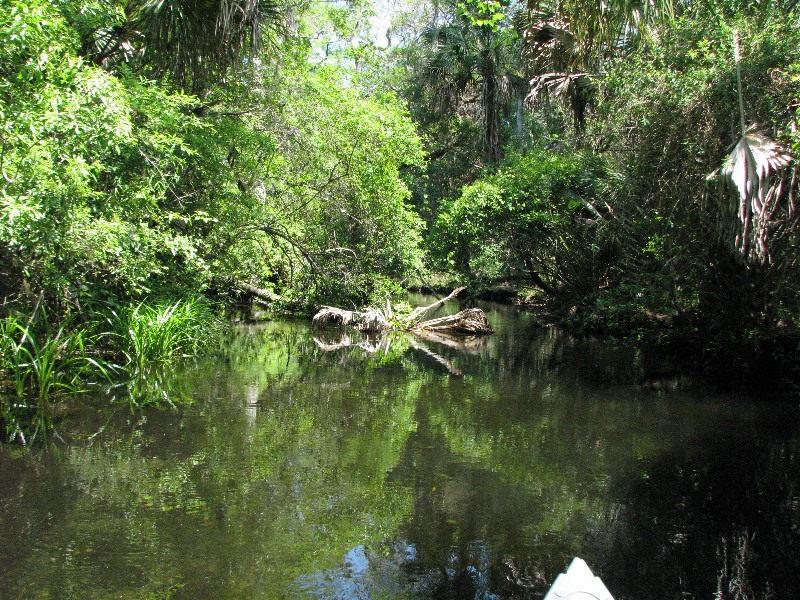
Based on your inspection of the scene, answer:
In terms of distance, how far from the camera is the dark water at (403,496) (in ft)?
11.8

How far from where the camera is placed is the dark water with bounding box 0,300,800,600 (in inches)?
142

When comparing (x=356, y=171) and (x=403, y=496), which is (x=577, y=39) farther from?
(x=356, y=171)

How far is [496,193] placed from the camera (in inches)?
672

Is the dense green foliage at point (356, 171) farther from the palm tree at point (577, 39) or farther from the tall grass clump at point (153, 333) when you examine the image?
the tall grass clump at point (153, 333)

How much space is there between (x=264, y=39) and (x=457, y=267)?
1030 cm

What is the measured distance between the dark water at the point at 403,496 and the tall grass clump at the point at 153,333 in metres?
1.26

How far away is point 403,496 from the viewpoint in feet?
15.6

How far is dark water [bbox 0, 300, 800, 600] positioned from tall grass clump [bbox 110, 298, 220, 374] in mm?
1264

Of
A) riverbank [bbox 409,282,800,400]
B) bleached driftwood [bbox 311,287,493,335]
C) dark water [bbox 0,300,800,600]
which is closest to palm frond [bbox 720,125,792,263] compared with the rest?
riverbank [bbox 409,282,800,400]

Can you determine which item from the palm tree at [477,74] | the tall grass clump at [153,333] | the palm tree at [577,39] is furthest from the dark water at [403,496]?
the palm tree at [477,74]

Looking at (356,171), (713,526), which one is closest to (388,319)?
(356,171)

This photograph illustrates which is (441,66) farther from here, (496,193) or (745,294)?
(745,294)

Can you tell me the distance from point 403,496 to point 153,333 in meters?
5.79

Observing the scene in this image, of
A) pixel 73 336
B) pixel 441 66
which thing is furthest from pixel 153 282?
pixel 441 66
